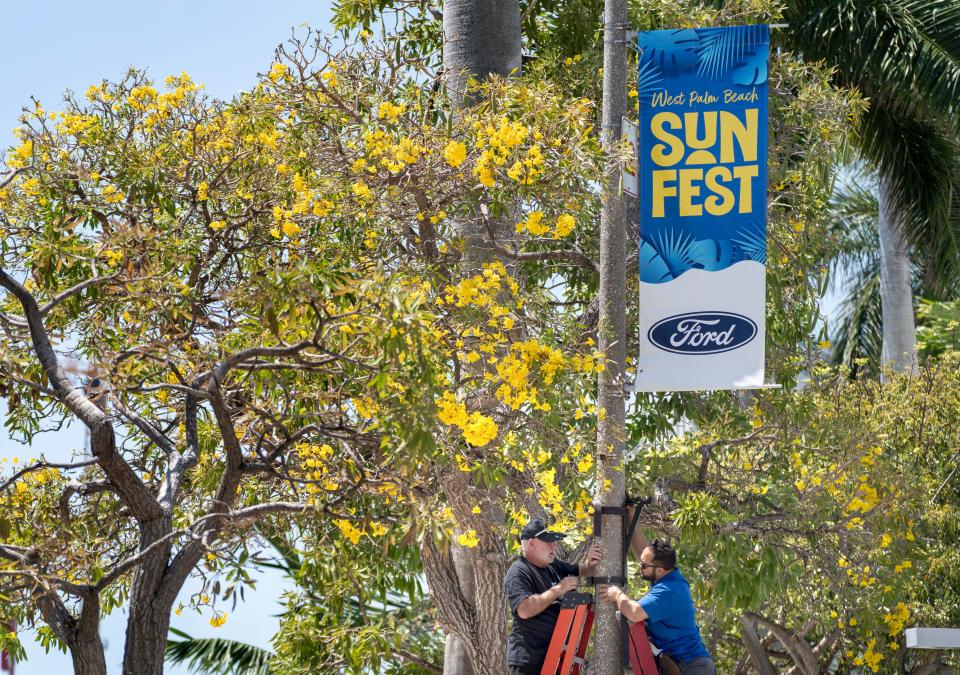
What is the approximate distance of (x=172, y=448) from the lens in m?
8.52

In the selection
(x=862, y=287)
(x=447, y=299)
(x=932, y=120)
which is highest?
(x=862, y=287)

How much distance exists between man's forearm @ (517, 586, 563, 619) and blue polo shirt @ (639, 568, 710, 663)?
0.68m

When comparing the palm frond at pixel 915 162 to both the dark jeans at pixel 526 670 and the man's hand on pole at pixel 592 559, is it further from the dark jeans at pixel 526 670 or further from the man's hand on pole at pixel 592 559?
the dark jeans at pixel 526 670

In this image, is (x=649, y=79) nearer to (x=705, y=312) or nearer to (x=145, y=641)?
(x=705, y=312)

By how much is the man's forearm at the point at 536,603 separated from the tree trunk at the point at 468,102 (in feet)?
8.52

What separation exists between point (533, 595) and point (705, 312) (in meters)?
2.22

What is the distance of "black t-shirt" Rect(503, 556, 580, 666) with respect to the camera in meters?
8.38

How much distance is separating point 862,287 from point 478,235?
81.3 feet

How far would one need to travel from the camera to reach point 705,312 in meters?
8.98

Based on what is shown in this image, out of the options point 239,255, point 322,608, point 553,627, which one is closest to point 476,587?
point 322,608

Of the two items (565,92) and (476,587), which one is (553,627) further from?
(565,92)

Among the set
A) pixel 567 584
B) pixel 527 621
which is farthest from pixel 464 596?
pixel 567 584

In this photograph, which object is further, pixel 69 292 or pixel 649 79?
pixel 649 79

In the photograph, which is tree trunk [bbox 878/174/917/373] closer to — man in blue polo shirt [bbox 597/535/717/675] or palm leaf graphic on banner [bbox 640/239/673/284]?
palm leaf graphic on banner [bbox 640/239/673/284]
